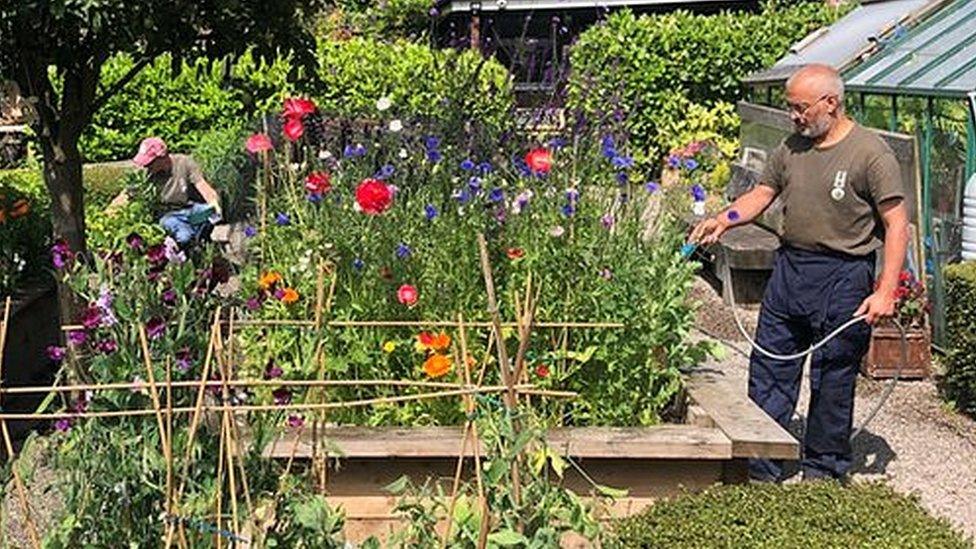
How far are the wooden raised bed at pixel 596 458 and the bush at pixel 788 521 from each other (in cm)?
55

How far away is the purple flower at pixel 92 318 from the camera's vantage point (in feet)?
10.7

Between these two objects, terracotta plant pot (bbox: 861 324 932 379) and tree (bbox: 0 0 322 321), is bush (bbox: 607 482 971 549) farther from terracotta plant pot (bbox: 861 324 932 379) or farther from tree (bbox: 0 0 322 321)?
terracotta plant pot (bbox: 861 324 932 379)

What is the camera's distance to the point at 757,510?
346 centimetres

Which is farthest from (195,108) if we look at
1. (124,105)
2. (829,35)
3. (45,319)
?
(45,319)

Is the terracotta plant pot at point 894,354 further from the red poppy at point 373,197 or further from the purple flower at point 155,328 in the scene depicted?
the purple flower at point 155,328

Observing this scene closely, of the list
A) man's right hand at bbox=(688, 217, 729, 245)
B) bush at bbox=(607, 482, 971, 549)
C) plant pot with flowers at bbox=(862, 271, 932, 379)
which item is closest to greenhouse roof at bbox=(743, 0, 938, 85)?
plant pot with flowers at bbox=(862, 271, 932, 379)

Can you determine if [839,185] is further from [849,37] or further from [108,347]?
[849,37]

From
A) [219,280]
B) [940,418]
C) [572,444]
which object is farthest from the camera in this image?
[940,418]

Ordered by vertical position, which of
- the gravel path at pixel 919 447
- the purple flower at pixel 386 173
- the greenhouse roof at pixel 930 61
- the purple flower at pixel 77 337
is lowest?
the gravel path at pixel 919 447

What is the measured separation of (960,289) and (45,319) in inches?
188

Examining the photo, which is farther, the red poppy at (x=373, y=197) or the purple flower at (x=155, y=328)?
the red poppy at (x=373, y=197)

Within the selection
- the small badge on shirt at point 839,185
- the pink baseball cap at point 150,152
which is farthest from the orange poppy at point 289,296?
the pink baseball cap at point 150,152

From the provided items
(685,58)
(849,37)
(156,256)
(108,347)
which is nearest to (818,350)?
(156,256)

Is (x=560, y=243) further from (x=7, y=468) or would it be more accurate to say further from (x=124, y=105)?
(x=124, y=105)
